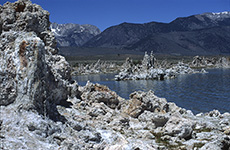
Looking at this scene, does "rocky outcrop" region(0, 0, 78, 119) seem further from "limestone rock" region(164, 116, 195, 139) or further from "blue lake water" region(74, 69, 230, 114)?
"blue lake water" region(74, 69, 230, 114)

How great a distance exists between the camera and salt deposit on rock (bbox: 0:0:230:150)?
9578 mm

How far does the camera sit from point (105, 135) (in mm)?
13094

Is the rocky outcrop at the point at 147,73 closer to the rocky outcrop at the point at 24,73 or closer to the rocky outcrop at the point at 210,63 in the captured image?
the rocky outcrop at the point at 210,63

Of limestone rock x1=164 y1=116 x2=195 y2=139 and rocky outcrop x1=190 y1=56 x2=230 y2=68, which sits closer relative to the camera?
limestone rock x1=164 y1=116 x2=195 y2=139

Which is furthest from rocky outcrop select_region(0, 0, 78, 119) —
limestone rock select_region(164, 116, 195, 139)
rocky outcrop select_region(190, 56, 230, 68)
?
rocky outcrop select_region(190, 56, 230, 68)

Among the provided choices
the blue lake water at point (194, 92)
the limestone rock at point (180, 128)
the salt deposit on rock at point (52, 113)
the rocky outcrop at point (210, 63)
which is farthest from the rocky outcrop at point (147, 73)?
the rocky outcrop at point (210, 63)

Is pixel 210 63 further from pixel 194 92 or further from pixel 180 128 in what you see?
pixel 180 128

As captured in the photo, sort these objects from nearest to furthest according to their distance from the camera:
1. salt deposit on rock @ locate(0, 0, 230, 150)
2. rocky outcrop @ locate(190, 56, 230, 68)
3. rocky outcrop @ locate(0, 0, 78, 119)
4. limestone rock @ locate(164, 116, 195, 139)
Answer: salt deposit on rock @ locate(0, 0, 230, 150)
rocky outcrop @ locate(0, 0, 78, 119)
limestone rock @ locate(164, 116, 195, 139)
rocky outcrop @ locate(190, 56, 230, 68)

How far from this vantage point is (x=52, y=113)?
37.7ft

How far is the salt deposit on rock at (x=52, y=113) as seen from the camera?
958 centimetres

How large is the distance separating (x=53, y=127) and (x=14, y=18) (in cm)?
870

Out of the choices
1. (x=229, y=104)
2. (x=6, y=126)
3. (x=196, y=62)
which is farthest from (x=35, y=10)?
(x=196, y=62)

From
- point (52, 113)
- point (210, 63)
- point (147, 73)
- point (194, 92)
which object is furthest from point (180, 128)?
point (210, 63)

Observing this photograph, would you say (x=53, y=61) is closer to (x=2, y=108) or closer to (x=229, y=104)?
(x=2, y=108)
